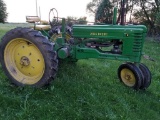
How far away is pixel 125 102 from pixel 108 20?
17.0 m

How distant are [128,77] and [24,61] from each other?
7.09 ft

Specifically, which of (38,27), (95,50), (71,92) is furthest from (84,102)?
(38,27)

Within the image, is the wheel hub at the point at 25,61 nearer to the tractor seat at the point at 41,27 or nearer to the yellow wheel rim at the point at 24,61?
the yellow wheel rim at the point at 24,61

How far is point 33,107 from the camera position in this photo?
4.05 m

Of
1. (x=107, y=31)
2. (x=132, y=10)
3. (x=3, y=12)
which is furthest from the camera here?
(x=3, y=12)

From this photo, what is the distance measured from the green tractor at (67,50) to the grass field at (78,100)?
0.27 m

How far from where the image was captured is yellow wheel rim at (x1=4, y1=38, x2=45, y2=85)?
15.4 ft

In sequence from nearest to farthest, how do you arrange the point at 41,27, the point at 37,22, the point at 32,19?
the point at 41,27
the point at 32,19
the point at 37,22

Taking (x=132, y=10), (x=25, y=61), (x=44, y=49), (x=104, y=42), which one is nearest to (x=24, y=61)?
(x=25, y=61)

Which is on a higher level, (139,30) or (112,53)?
(139,30)

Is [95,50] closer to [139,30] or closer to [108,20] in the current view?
[139,30]

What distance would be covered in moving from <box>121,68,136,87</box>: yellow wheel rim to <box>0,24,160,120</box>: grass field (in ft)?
0.48

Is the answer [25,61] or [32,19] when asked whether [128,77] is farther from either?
[32,19]

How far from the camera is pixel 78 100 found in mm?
4383
